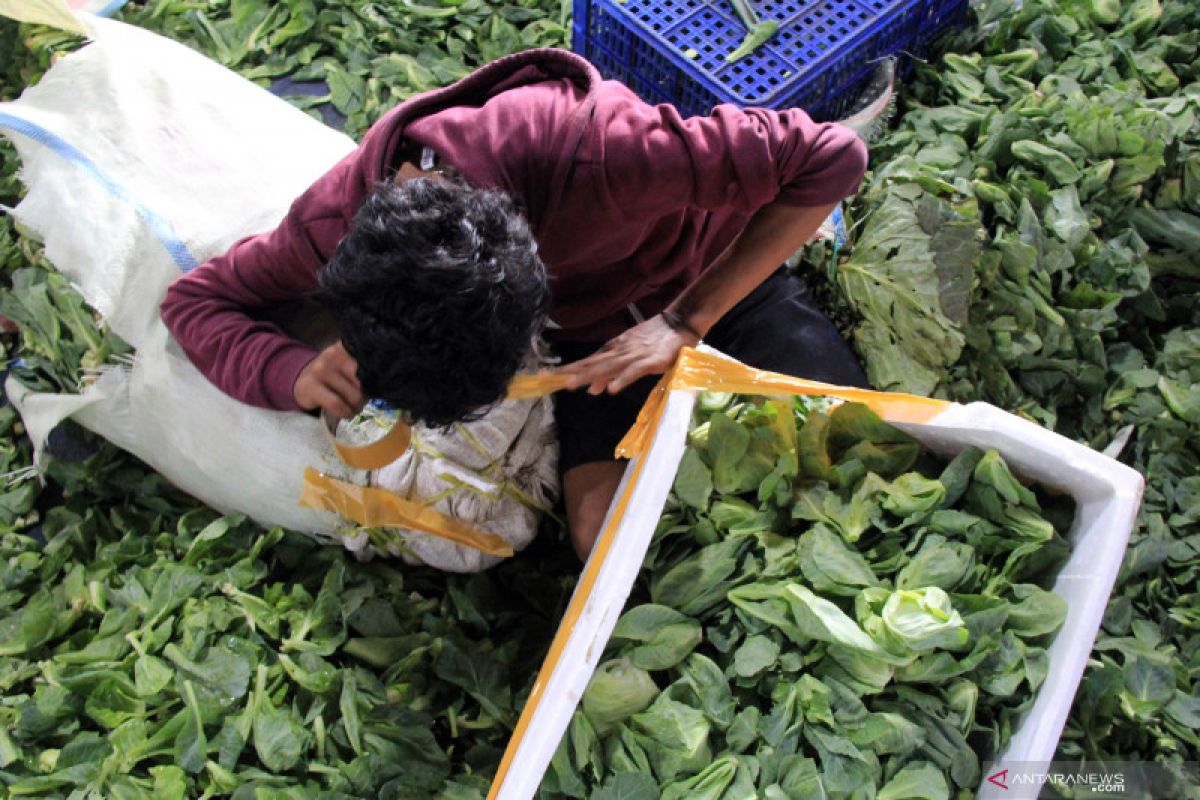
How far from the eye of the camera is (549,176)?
3.96ft

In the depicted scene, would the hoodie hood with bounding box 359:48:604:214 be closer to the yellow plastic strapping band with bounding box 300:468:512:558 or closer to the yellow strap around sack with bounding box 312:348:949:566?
the yellow strap around sack with bounding box 312:348:949:566

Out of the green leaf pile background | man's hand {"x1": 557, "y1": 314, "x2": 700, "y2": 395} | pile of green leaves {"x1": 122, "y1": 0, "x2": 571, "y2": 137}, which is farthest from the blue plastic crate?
man's hand {"x1": 557, "y1": 314, "x2": 700, "y2": 395}

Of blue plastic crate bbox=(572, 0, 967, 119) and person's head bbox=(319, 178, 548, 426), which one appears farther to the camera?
blue plastic crate bbox=(572, 0, 967, 119)

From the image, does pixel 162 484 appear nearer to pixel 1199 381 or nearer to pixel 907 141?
pixel 907 141

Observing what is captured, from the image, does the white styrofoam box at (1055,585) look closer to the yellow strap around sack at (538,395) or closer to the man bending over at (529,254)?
the yellow strap around sack at (538,395)

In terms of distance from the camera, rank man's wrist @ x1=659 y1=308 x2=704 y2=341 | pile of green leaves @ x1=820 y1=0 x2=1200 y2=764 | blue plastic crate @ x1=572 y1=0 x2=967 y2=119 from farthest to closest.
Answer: blue plastic crate @ x1=572 y1=0 x2=967 y2=119
pile of green leaves @ x1=820 y1=0 x2=1200 y2=764
man's wrist @ x1=659 y1=308 x2=704 y2=341

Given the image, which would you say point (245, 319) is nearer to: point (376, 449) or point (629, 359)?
point (376, 449)

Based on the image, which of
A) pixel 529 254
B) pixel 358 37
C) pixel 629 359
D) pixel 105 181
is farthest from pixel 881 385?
pixel 358 37

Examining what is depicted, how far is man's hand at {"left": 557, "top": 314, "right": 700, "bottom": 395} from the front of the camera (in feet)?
4.46

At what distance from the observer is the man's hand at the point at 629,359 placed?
1359 millimetres

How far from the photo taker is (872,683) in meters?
1.14

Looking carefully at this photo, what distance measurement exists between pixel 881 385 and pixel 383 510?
885 mm

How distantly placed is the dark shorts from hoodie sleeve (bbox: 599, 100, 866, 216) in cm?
41

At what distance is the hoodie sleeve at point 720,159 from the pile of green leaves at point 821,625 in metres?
0.31
